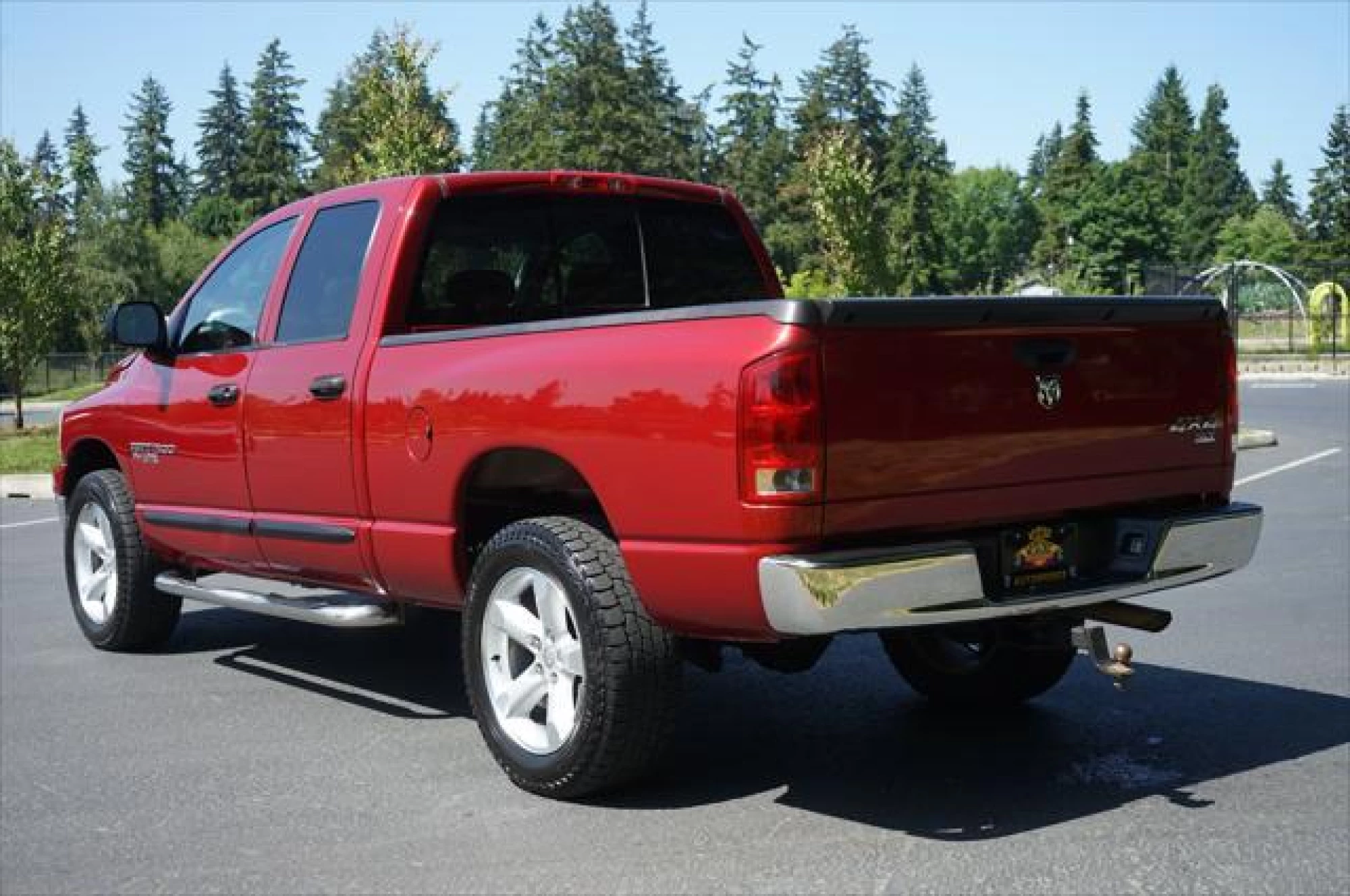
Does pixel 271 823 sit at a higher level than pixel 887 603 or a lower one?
lower

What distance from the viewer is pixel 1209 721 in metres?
5.78

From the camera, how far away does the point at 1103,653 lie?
4.60 m

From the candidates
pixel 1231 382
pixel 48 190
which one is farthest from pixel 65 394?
pixel 1231 382

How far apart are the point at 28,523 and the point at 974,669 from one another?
35.5ft

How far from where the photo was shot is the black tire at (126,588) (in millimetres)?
7359

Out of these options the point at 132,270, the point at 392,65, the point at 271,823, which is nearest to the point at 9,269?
the point at 392,65

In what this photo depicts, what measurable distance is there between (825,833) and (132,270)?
7127 centimetres

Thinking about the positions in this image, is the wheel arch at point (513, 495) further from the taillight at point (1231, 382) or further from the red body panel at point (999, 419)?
the taillight at point (1231, 382)

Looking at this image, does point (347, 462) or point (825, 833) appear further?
point (347, 462)

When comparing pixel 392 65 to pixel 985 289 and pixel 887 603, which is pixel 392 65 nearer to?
pixel 887 603

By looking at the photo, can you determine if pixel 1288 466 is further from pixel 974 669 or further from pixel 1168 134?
pixel 1168 134

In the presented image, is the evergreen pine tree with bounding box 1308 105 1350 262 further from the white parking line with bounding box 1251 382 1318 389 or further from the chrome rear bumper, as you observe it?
the chrome rear bumper

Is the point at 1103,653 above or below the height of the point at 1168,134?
below

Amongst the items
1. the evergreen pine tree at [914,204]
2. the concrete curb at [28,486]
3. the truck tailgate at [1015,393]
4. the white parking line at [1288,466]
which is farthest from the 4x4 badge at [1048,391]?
the evergreen pine tree at [914,204]
